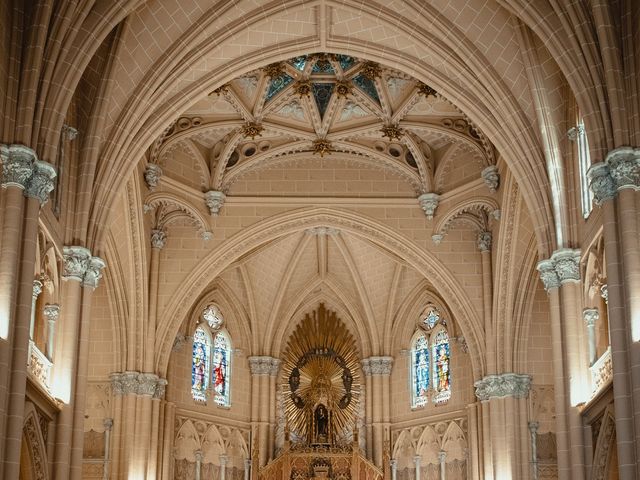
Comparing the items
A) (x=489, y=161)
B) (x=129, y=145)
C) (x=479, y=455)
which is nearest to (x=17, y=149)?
(x=129, y=145)

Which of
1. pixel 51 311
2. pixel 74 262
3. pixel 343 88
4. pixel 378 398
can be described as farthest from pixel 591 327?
pixel 378 398

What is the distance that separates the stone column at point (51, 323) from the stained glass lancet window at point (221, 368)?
1299 cm

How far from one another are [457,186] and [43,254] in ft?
45.3

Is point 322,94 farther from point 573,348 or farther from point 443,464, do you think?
point 573,348

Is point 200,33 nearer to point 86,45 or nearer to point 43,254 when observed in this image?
point 86,45

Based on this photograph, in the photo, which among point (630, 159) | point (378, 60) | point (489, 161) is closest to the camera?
point (630, 159)

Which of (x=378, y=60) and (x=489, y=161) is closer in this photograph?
(x=378, y=60)

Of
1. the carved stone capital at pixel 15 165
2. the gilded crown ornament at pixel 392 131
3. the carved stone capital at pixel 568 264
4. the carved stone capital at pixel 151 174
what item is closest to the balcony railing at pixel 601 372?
the carved stone capital at pixel 568 264

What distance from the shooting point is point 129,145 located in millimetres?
26766

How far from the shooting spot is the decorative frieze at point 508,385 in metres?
32.0

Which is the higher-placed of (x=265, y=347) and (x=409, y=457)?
(x=265, y=347)

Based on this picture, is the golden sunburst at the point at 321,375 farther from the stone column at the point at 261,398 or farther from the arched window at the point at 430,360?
the arched window at the point at 430,360

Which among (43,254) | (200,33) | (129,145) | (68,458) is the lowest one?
→ (68,458)

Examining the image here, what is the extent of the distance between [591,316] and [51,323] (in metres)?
10.6
